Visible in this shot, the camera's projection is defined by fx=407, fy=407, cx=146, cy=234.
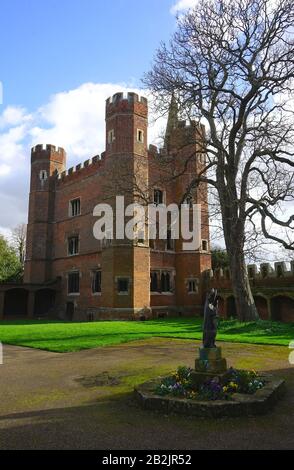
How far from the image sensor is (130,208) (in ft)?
81.1

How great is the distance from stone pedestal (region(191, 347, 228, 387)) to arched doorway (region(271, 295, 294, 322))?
64.9 ft

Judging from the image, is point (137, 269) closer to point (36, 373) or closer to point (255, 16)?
point (255, 16)

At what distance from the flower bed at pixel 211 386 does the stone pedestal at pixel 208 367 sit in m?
0.07

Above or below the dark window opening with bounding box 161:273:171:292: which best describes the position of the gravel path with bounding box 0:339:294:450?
below

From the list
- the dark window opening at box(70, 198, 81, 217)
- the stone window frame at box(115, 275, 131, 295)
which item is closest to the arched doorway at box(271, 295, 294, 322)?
the stone window frame at box(115, 275, 131, 295)

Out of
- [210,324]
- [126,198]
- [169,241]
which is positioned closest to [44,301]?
[169,241]

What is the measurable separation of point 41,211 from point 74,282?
7.26m

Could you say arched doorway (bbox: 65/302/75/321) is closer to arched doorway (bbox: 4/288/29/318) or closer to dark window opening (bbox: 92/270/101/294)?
dark window opening (bbox: 92/270/101/294)

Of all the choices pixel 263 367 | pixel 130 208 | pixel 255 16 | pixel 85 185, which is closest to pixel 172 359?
pixel 263 367

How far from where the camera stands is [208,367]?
636cm

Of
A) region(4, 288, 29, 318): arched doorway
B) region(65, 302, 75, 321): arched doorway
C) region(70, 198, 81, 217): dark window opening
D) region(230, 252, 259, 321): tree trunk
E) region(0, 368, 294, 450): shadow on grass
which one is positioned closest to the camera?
region(0, 368, 294, 450): shadow on grass

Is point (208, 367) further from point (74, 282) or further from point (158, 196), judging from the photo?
point (74, 282)

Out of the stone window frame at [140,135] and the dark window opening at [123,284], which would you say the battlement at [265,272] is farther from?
the stone window frame at [140,135]

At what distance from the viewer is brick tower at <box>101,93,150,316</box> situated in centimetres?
2453
